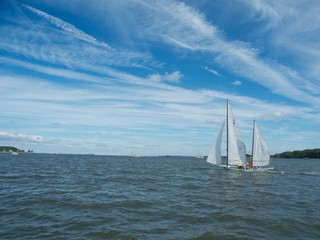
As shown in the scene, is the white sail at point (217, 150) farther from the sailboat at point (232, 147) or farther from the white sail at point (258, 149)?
the white sail at point (258, 149)

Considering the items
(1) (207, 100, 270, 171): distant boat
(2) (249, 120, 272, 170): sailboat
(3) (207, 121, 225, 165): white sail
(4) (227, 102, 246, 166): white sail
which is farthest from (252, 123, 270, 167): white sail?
(3) (207, 121, 225, 165): white sail

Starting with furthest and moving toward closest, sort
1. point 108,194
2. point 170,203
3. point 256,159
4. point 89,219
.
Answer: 1. point 256,159
2. point 108,194
3. point 170,203
4. point 89,219

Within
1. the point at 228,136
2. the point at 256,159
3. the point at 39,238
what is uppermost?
the point at 228,136

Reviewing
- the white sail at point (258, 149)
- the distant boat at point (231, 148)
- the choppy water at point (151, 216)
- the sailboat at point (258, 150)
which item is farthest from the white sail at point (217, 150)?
the choppy water at point (151, 216)

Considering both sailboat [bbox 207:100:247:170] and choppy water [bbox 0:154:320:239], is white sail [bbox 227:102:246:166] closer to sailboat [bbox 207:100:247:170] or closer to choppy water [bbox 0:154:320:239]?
sailboat [bbox 207:100:247:170]

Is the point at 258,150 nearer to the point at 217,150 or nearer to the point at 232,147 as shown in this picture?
the point at 232,147

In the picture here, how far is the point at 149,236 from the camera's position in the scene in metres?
15.6

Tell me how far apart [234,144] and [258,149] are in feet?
26.0

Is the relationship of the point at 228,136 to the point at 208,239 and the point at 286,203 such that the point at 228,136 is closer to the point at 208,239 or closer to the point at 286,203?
the point at 286,203

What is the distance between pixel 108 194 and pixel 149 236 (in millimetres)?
13799

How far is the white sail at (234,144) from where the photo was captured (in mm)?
63656

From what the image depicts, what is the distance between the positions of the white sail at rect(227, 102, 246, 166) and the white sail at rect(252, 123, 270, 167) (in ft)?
16.5

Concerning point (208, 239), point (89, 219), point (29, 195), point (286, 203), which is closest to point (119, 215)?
point (89, 219)

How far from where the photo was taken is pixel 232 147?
63.7 m
